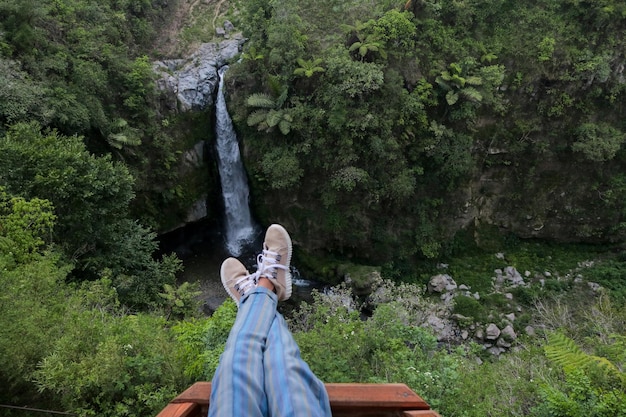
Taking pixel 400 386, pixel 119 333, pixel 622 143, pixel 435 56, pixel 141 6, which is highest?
pixel 141 6

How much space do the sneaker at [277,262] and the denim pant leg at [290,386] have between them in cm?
122

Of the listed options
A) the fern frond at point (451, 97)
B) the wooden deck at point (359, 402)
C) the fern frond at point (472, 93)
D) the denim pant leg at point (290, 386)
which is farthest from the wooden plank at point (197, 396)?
the fern frond at point (472, 93)

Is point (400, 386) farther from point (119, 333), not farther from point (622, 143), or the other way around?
point (622, 143)

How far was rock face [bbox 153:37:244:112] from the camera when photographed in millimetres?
12125

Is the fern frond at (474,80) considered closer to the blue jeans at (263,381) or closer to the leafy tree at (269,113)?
the leafy tree at (269,113)

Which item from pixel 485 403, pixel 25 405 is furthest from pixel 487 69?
pixel 25 405

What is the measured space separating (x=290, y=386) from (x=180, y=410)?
662 millimetres

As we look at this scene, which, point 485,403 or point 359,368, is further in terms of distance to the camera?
point 359,368

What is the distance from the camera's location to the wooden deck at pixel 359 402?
1.99 metres

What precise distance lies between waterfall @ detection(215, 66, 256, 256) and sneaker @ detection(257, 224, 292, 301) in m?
9.82

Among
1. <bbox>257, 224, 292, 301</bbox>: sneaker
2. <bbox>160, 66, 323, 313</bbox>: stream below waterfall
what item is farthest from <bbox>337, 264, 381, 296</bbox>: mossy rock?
<bbox>257, 224, 292, 301</bbox>: sneaker

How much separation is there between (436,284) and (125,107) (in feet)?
38.5

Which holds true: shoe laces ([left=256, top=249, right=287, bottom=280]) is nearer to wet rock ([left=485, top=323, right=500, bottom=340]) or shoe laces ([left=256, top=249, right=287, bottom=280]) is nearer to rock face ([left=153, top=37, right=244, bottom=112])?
wet rock ([left=485, top=323, right=500, bottom=340])

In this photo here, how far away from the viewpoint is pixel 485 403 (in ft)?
11.6
